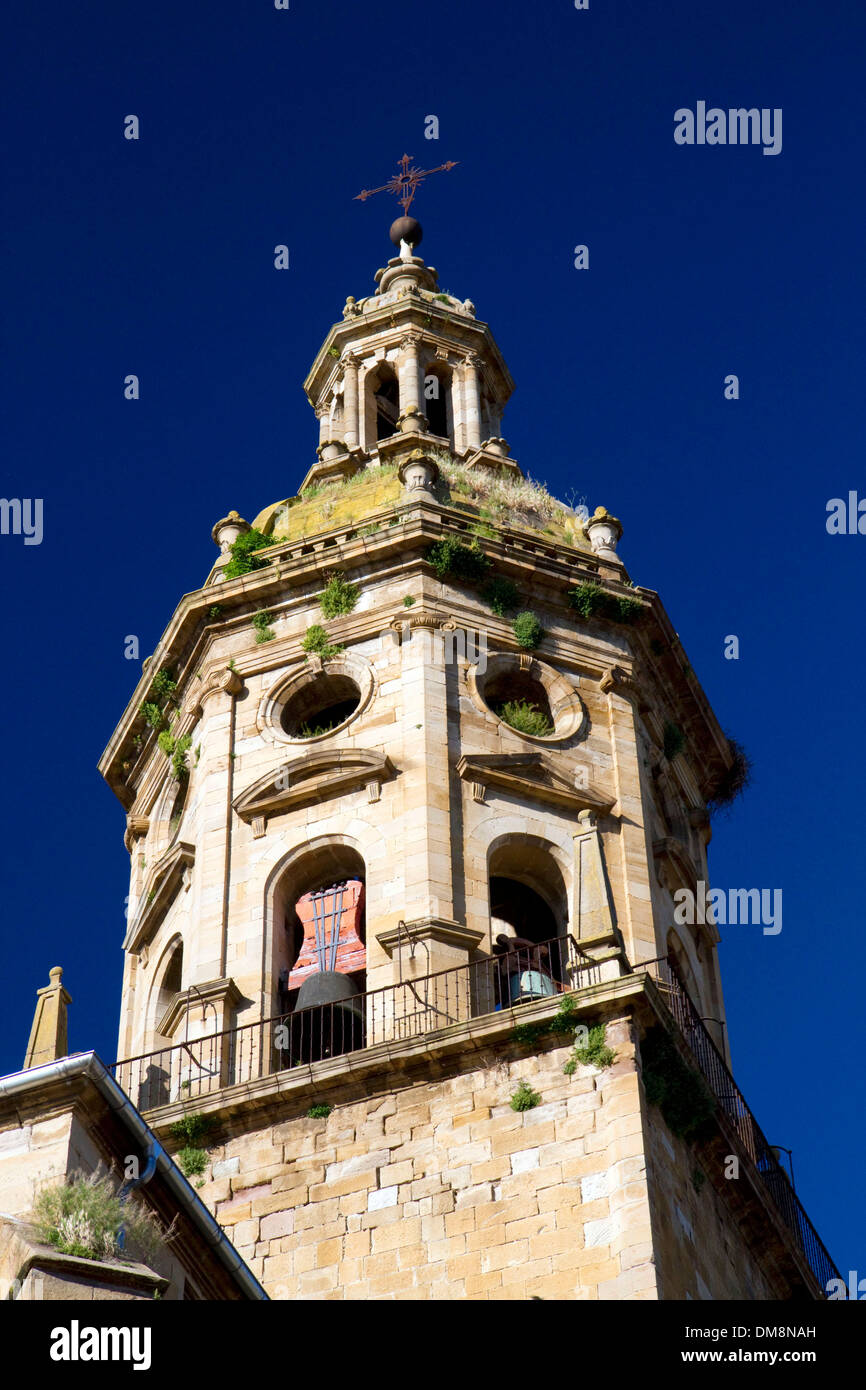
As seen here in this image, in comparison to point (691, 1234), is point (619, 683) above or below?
above

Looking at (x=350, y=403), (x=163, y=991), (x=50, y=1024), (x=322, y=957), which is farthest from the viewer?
(x=350, y=403)

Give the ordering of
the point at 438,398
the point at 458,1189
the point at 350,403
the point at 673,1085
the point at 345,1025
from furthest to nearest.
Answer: the point at 438,398
the point at 350,403
the point at 345,1025
the point at 673,1085
the point at 458,1189

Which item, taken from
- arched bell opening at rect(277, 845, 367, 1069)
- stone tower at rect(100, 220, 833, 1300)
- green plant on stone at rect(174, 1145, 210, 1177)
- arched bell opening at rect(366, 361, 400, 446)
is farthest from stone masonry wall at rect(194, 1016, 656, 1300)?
arched bell opening at rect(366, 361, 400, 446)

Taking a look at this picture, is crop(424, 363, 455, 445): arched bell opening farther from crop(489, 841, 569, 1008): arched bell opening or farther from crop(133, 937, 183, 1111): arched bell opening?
crop(133, 937, 183, 1111): arched bell opening

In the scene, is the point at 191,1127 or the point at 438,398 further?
the point at 438,398

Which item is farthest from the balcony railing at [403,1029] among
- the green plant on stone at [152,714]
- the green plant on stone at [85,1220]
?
the green plant on stone at [85,1220]

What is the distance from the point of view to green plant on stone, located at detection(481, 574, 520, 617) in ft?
115

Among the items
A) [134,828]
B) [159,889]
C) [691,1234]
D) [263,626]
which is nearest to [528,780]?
[263,626]

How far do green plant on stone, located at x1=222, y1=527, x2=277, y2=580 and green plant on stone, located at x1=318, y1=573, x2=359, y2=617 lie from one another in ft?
3.98

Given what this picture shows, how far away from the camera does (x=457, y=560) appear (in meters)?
35.0

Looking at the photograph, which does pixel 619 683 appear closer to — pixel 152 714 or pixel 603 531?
pixel 603 531

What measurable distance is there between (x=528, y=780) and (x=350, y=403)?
11.4 metres

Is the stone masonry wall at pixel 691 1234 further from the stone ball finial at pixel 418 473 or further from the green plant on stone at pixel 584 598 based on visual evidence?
the stone ball finial at pixel 418 473

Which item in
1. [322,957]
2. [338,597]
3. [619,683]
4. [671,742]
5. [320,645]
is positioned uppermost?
[338,597]
